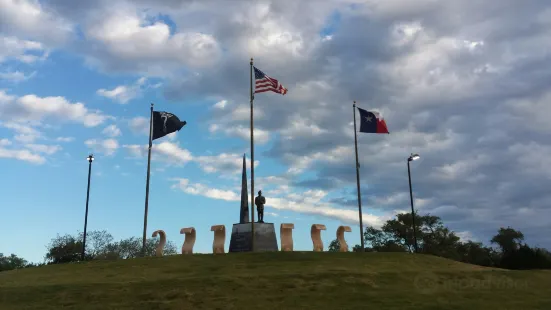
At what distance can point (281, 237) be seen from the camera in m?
33.9

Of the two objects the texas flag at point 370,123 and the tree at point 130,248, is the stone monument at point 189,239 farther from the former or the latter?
the tree at point 130,248

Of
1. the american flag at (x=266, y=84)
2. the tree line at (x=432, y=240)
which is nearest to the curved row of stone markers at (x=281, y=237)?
the american flag at (x=266, y=84)

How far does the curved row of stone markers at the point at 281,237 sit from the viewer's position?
33.8 metres

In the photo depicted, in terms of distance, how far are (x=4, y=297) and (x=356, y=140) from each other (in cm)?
2298

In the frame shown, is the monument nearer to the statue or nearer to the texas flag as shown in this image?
the statue

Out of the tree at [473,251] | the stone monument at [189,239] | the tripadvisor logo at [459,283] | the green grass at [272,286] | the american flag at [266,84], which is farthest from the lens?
the tree at [473,251]

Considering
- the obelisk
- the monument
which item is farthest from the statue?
the obelisk

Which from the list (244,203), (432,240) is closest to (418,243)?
(432,240)

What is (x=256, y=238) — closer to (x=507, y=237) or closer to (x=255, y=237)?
(x=255, y=237)

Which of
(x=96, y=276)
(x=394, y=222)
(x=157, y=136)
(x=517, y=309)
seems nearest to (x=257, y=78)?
(x=157, y=136)

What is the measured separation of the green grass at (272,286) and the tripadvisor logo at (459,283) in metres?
0.05

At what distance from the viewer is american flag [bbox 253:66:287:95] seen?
2952cm

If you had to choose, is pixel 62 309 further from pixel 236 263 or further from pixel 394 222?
pixel 394 222

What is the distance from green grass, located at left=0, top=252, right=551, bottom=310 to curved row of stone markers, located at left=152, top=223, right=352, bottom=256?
481 cm
